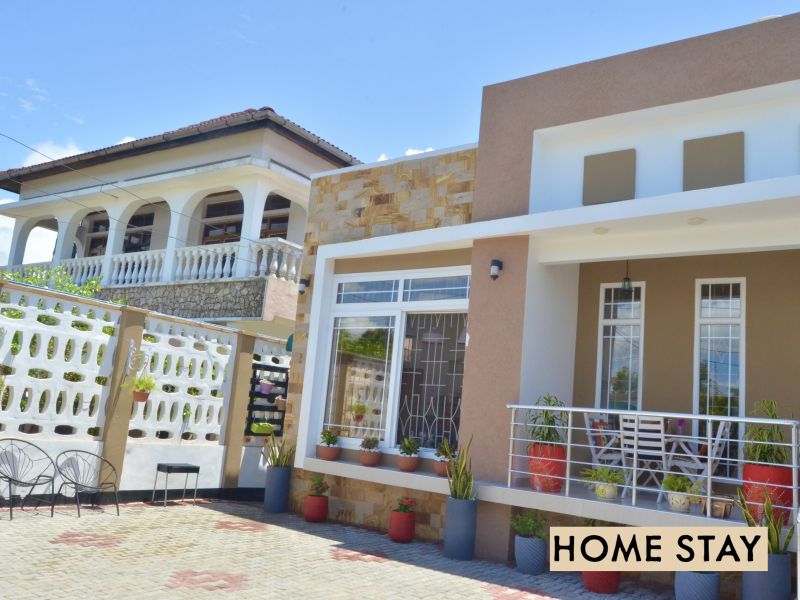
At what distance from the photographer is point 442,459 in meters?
8.36

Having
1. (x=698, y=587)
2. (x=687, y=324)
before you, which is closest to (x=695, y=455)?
(x=687, y=324)

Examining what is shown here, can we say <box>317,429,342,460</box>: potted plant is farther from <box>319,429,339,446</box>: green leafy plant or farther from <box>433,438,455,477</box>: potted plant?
<box>433,438,455,477</box>: potted plant

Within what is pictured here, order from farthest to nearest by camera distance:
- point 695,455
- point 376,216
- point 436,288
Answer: point 376,216 < point 436,288 < point 695,455

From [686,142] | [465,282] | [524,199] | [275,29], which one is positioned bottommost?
[465,282]

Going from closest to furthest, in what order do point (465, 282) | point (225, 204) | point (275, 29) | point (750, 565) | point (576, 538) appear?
1. point (750, 565)
2. point (576, 538)
3. point (465, 282)
4. point (275, 29)
5. point (225, 204)

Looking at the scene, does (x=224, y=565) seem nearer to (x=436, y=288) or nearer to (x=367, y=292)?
(x=436, y=288)

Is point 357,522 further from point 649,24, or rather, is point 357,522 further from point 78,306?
point 649,24

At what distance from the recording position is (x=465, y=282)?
894 centimetres

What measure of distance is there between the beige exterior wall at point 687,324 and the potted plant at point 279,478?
4340 millimetres

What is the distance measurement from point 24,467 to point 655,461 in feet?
23.8

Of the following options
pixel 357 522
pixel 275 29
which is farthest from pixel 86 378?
pixel 275 29

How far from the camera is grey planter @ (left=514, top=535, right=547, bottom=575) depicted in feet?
23.0

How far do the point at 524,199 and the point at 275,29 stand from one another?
486 centimetres

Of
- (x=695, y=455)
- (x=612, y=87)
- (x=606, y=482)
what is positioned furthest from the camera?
(x=612, y=87)
